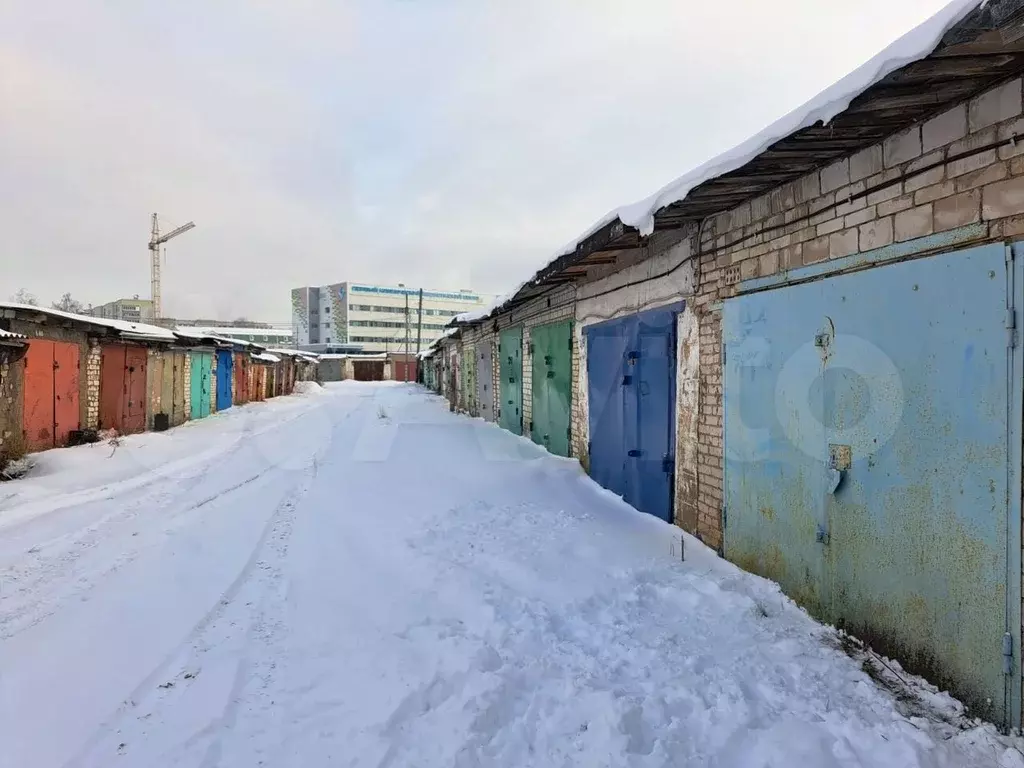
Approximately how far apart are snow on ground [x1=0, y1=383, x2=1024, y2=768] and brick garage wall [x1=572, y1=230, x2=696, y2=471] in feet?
6.29

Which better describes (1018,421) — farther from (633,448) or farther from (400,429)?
(400,429)

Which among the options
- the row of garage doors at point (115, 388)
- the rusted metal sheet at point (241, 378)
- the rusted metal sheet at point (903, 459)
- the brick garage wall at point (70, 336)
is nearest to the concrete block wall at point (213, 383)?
the row of garage doors at point (115, 388)

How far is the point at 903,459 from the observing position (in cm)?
287

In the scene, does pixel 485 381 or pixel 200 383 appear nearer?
pixel 485 381

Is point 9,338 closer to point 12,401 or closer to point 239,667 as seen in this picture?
point 12,401

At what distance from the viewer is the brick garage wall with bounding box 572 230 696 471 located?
5293mm

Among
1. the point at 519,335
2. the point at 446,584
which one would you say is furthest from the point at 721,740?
the point at 519,335

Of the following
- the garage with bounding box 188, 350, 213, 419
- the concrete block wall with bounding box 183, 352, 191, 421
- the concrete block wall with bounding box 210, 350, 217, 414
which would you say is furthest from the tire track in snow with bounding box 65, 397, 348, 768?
the concrete block wall with bounding box 210, 350, 217, 414

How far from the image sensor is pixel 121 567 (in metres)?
4.47

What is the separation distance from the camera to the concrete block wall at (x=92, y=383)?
11.0 meters

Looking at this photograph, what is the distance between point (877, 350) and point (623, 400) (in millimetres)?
3649

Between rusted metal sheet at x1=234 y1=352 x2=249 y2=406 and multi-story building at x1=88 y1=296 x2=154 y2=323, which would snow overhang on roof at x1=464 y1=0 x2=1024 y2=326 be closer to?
rusted metal sheet at x1=234 y1=352 x2=249 y2=406

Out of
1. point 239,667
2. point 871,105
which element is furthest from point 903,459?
point 239,667

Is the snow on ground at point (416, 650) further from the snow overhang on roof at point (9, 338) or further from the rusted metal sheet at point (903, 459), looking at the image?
the snow overhang on roof at point (9, 338)
